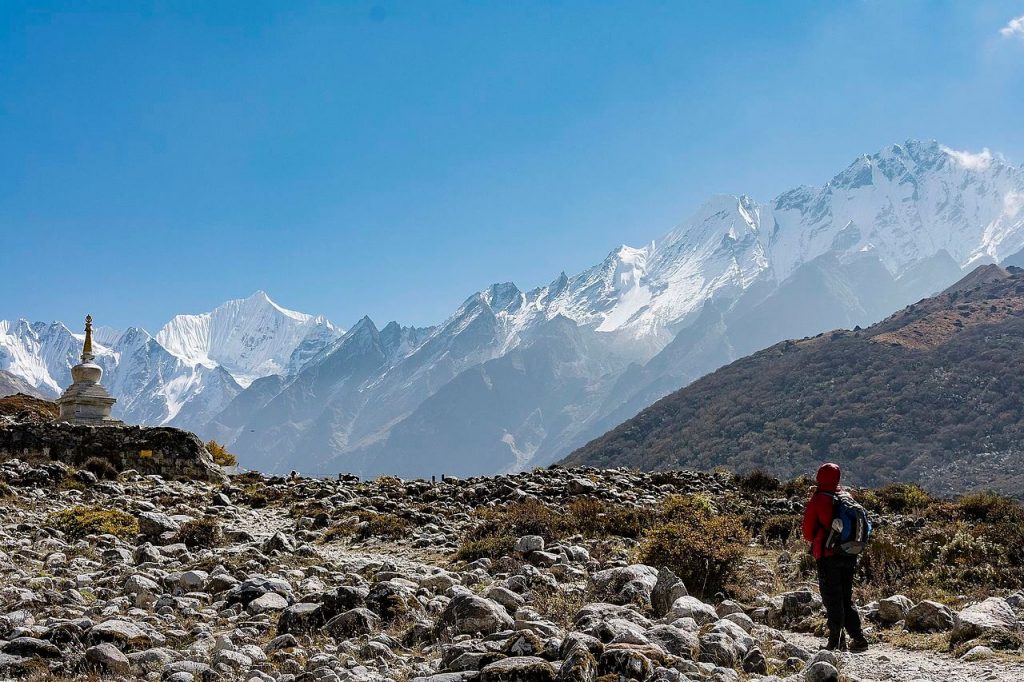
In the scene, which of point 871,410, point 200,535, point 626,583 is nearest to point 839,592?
point 626,583

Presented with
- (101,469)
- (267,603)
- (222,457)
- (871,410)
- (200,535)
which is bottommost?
(267,603)

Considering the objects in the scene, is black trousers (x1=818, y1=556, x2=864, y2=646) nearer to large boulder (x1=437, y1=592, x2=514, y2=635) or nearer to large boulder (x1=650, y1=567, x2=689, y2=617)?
large boulder (x1=650, y1=567, x2=689, y2=617)

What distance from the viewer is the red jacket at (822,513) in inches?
343

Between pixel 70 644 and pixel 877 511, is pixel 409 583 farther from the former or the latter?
pixel 877 511

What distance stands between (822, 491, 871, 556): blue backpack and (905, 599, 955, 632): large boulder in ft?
3.36

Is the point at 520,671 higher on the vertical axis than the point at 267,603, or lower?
lower

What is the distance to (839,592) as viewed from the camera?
28.1ft

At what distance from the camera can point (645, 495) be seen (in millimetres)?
21734

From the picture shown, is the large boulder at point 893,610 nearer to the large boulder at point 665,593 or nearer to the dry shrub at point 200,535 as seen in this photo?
the large boulder at point 665,593

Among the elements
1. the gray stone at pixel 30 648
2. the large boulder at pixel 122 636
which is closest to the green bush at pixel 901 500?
the large boulder at pixel 122 636

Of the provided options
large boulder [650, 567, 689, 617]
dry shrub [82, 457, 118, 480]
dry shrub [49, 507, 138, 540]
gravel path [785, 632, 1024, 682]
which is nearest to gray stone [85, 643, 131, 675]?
large boulder [650, 567, 689, 617]

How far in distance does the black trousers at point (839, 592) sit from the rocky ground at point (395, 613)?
450 mm

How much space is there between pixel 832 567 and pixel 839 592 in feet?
0.83

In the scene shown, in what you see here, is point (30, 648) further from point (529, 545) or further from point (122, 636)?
point (529, 545)
